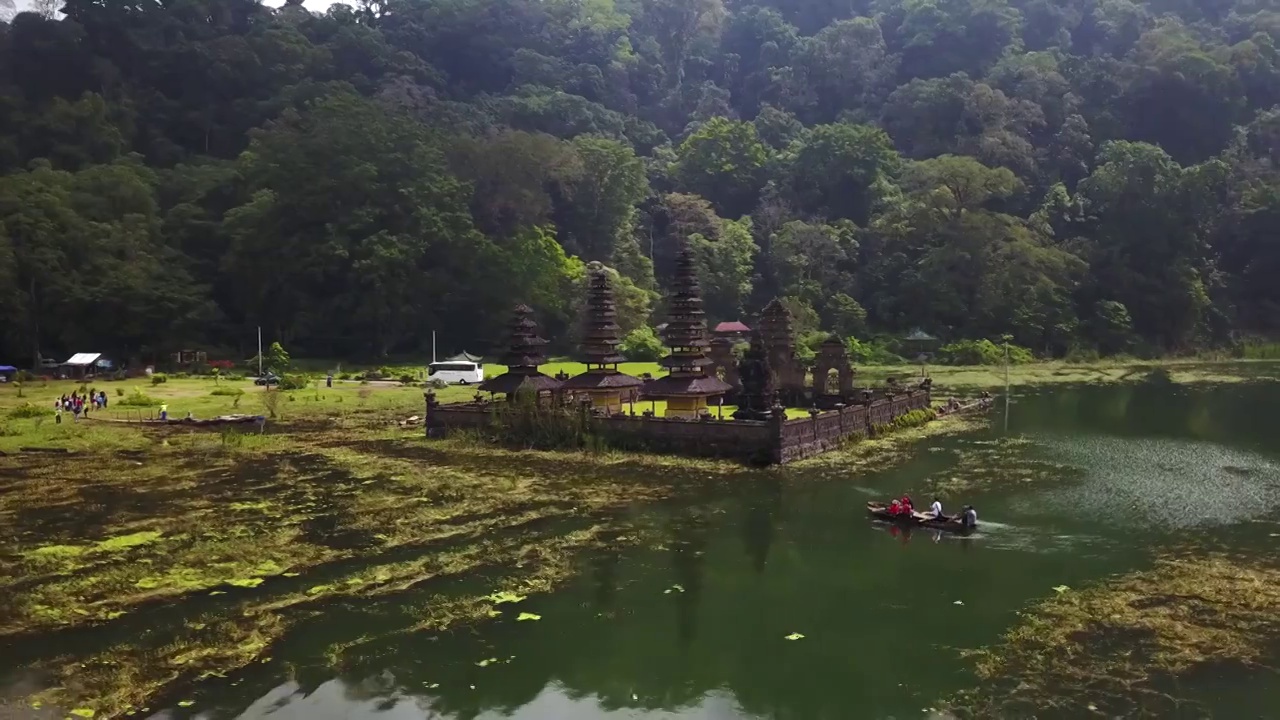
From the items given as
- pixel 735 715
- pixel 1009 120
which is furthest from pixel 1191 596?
pixel 1009 120

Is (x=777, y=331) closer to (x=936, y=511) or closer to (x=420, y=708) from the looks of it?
(x=936, y=511)

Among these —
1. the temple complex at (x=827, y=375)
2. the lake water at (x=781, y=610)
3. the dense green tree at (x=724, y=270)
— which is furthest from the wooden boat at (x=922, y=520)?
the dense green tree at (x=724, y=270)

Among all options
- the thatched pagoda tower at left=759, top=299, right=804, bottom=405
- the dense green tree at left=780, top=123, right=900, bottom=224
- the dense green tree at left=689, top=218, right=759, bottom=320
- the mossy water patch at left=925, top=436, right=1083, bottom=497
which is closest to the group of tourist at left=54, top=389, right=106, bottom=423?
the thatched pagoda tower at left=759, top=299, right=804, bottom=405

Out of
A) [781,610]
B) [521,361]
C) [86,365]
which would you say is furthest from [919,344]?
[781,610]

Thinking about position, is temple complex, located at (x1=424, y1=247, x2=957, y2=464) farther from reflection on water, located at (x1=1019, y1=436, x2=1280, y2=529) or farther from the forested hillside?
the forested hillside

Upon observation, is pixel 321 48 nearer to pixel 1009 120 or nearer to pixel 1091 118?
pixel 1009 120

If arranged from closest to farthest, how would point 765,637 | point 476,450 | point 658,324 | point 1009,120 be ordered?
point 765,637 < point 476,450 < point 658,324 < point 1009,120
